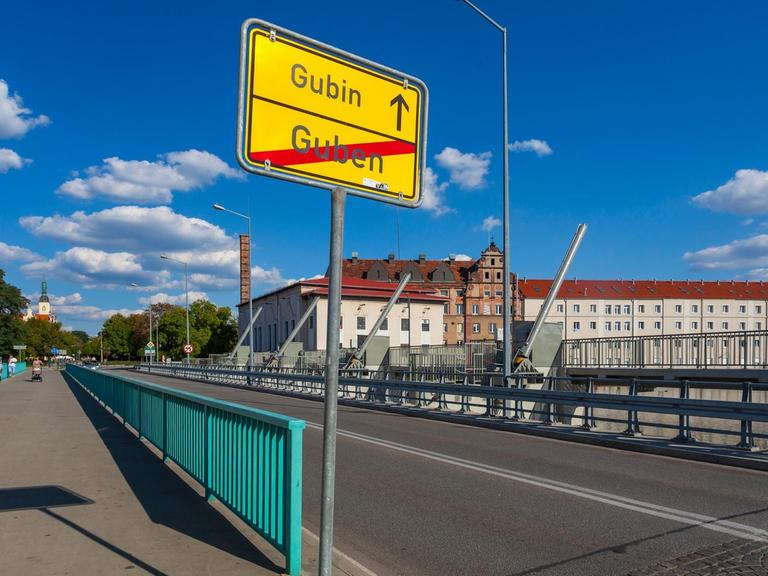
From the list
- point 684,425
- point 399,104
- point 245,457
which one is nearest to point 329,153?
point 399,104

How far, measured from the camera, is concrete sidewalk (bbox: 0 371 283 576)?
195 inches

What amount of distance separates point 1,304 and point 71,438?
299 feet

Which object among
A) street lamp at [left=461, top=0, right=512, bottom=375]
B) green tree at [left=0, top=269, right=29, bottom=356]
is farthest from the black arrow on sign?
green tree at [left=0, top=269, right=29, bottom=356]

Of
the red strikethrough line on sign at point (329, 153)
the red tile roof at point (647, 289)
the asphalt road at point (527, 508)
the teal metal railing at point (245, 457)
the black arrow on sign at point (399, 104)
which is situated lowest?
the asphalt road at point (527, 508)

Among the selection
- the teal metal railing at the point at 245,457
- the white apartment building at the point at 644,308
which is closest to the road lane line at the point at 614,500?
the teal metal railing at the point at 245,457

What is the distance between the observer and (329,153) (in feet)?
11.3

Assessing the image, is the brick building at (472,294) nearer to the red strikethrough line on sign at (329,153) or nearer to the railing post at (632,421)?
the railing post at (632,421)

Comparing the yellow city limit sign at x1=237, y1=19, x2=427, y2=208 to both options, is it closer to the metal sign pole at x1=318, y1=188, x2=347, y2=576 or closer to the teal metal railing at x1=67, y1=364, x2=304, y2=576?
the metal sign pole at x1=318, y1=188, x2=347, y2=576

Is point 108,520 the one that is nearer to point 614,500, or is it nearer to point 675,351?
point 614,500

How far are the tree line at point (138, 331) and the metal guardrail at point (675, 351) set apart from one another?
5448 cm

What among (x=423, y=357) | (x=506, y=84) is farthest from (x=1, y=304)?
(x=506, y=84)

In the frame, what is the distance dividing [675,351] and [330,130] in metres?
25.3

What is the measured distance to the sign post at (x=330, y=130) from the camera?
3.26 metres

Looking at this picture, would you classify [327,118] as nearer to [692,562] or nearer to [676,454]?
[692,562]
